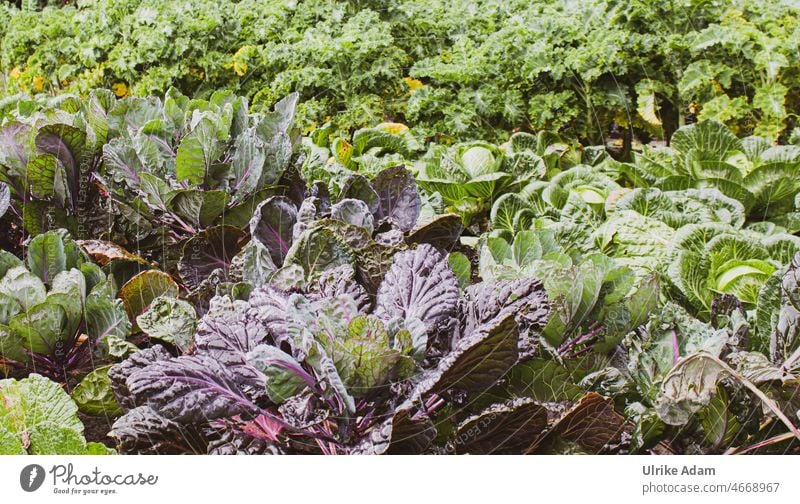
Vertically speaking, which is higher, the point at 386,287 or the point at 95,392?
the point at 386,287

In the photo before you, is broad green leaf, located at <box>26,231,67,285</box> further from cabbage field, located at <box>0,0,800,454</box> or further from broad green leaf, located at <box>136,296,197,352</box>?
broad green leaf, located at <box>136,296,197,352</box>

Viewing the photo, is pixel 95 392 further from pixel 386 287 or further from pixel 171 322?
pixel 386 287

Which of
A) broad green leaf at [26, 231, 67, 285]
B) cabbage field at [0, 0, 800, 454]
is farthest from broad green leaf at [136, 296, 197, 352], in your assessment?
broad green leaf at [26, 231, 67, 285]

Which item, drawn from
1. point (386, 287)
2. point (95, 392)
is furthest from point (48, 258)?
point (386, 287)

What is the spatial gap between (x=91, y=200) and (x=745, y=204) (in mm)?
1856

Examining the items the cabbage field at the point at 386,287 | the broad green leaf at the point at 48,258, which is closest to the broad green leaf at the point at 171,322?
the cabbage field at the point at 386,287

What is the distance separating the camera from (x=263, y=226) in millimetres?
1396

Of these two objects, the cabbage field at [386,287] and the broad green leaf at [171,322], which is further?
the broad green leaf at [171,322]

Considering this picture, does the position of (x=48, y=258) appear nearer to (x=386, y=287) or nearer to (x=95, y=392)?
(x=95, y=392)

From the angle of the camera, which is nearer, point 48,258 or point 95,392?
point 95,392

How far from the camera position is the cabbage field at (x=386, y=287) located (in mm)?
1022

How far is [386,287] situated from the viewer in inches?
45.8

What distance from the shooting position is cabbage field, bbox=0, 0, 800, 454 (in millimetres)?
1022

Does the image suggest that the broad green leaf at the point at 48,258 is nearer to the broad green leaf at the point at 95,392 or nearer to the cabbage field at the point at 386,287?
the cabbage field at the point at 386,287
